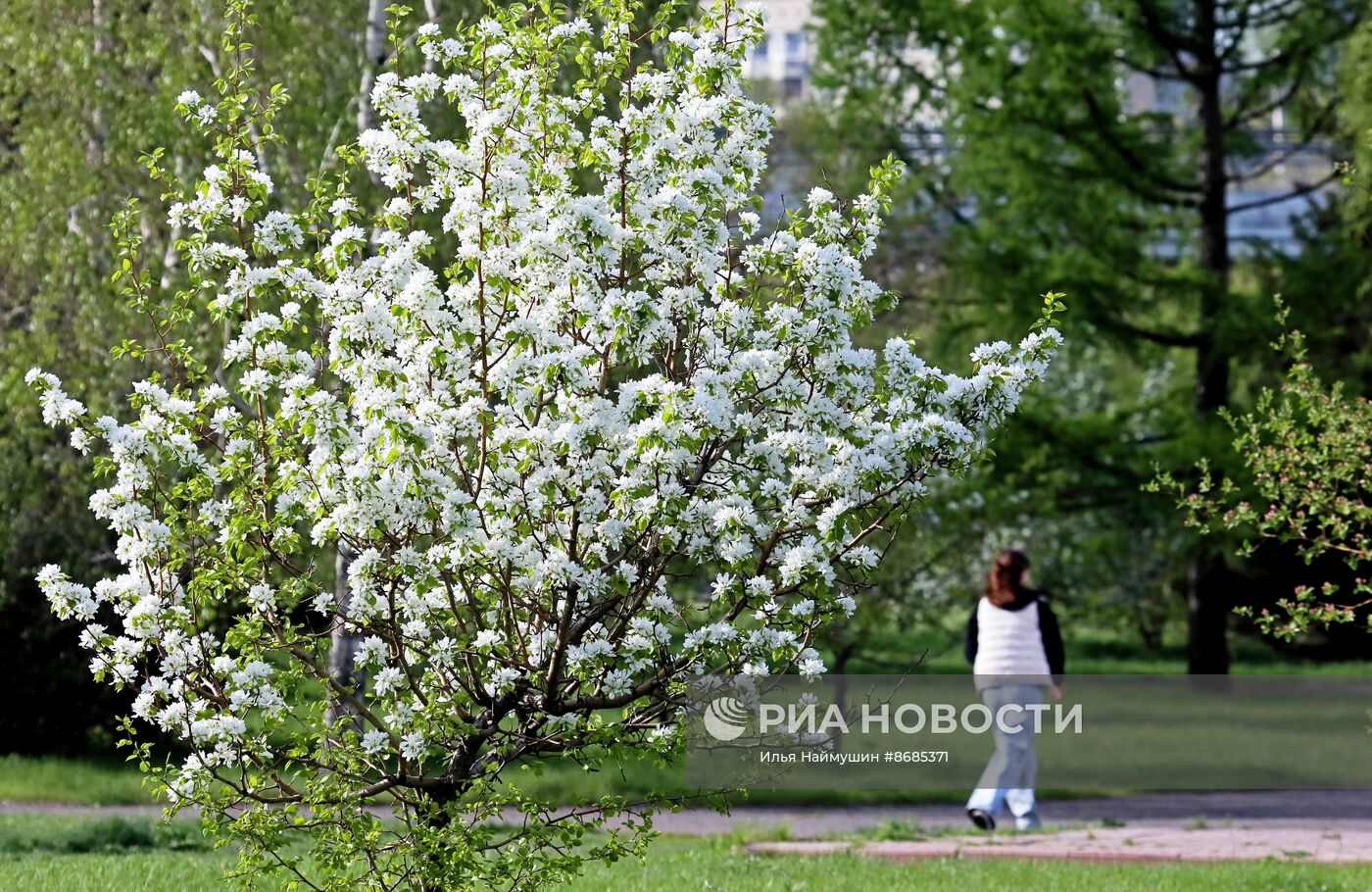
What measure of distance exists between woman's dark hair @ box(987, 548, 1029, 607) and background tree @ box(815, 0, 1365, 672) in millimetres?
6686

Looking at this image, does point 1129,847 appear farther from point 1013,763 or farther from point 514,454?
point 514,454

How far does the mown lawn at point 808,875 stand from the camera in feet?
26.3

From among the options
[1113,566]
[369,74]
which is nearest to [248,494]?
[369,74]

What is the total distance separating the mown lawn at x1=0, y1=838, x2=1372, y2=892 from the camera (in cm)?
802

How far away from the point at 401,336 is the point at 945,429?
1.72 m

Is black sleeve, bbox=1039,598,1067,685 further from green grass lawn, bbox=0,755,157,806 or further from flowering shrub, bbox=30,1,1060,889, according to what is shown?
green grass lawn, bbox=0,755,157,806

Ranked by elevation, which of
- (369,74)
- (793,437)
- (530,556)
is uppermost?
(369,74)

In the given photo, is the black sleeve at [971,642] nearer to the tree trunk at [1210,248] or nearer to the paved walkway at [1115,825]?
the paved walkway at [1115,825]

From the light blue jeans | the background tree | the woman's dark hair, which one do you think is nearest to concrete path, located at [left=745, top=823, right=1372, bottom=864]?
the light blue jeans

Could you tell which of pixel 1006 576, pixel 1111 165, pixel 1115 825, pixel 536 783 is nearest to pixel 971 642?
pixel 1006 576

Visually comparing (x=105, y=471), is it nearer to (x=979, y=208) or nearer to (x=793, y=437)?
(x=793, y=437)

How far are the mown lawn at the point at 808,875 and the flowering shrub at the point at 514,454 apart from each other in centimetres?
254

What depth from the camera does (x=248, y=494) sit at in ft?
17.6

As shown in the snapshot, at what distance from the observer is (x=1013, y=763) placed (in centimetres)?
1059
